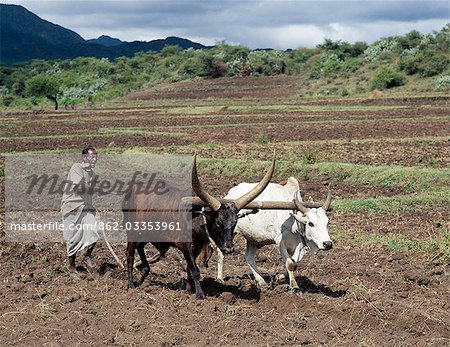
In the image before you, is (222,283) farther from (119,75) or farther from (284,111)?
(119,75)

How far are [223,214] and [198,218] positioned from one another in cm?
43

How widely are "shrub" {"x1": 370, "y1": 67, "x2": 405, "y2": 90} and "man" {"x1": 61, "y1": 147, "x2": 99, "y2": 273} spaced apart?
49.5m

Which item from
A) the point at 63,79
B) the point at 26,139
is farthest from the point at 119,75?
the point at 26,139

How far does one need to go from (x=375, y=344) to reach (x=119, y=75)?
89.5 meters

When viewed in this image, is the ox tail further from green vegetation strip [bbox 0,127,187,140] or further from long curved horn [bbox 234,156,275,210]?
green vegetation strip [bbox 0,127,187,140]

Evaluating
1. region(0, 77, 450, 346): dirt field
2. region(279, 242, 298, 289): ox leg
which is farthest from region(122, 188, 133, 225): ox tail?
region(279, 242, 298, 289): ox leg

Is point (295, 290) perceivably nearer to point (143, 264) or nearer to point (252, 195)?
point (252, 195)

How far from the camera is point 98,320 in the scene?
23.1ft

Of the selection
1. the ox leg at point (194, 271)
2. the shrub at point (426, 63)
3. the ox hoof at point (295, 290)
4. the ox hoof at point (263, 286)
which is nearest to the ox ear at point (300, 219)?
the ox hoof at point (295, 290)

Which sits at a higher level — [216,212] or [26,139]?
[216,212]

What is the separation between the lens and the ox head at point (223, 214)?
24.2 ft

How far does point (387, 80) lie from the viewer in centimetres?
5566

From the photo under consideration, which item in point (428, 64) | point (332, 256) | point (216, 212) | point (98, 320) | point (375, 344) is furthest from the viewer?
point (428, 64)

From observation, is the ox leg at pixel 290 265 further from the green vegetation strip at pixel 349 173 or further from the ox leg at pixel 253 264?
the green vegetation strip at pixel 349 173
